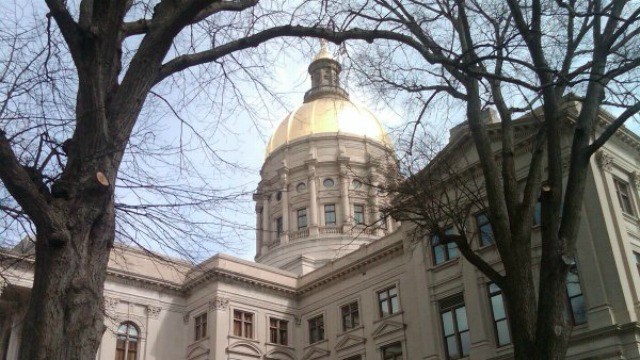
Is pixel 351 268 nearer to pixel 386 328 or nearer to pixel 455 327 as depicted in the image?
→ pixel 386 328

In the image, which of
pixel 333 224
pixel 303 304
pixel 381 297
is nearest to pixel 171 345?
pixel 303 304

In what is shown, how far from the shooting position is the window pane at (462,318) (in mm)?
28188

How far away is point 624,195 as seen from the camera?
27469 mm

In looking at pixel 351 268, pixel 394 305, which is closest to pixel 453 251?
pixel 394 305

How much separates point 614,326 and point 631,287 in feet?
6.61

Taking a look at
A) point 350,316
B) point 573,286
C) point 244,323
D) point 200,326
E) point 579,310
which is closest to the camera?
point 579,310

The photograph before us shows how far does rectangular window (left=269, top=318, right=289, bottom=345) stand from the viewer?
38312mm

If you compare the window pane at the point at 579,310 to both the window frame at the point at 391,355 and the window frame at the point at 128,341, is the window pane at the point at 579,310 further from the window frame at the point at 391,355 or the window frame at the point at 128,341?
the window frame at the point at 128,341

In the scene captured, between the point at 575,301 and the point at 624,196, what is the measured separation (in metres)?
5.85

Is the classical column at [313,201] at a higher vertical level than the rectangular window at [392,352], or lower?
higher

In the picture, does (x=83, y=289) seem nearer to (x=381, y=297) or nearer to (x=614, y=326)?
(x=614, y=326)

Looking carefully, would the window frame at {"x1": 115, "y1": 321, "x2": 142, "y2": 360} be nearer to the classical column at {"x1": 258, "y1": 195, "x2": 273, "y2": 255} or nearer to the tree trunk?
the classical column at {"x1": 258, "y1": 195, "x2": 273, "y2": 255}

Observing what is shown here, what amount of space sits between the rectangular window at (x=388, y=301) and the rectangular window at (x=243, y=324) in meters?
Answer: 8.00

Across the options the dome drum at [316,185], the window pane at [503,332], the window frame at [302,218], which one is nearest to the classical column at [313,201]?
the dome drum at [316,185]
